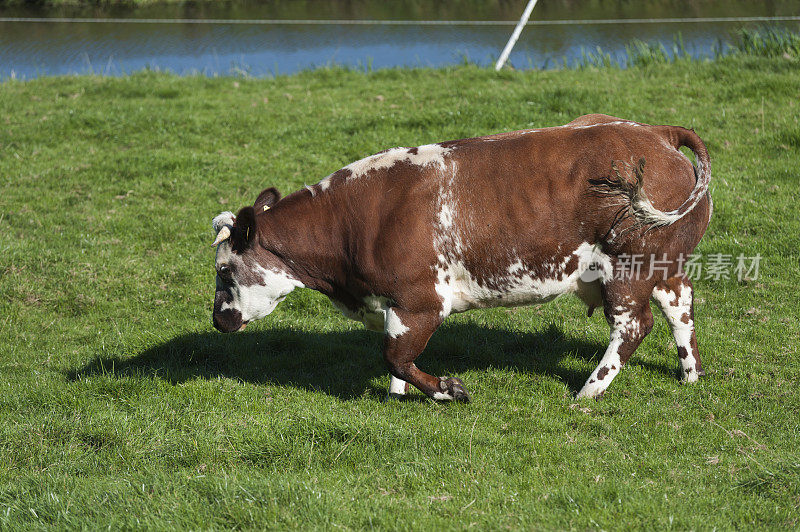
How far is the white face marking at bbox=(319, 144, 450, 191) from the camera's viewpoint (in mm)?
7007

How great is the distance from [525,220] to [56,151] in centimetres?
960

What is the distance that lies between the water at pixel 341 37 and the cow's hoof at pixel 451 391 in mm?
11626

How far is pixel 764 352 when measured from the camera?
773cm

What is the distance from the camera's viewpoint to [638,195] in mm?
6273

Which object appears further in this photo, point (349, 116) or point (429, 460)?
point (349, 116)

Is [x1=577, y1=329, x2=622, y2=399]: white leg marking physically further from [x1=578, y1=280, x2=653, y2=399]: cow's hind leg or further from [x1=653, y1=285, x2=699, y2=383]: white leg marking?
[x1=653, y1=285, x2=699, y2=383]: white leg marking

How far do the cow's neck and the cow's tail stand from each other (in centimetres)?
224

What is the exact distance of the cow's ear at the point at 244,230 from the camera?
6957mm

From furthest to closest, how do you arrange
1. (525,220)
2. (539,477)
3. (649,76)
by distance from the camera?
1. (649,76)
2. (525,220)
3. (539,477)

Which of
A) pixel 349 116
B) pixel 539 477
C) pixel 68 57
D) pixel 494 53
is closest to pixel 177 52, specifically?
pixel 68 57

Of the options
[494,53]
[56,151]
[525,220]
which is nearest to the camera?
[525,220]

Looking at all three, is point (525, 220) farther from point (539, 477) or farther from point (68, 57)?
point (68, 57)


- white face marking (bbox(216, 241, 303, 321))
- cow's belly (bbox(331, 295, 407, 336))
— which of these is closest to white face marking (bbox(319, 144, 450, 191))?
white face marking (bbox(216, 241, 303, 321))

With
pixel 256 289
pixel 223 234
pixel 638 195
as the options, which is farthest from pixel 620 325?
pixel 223 234
